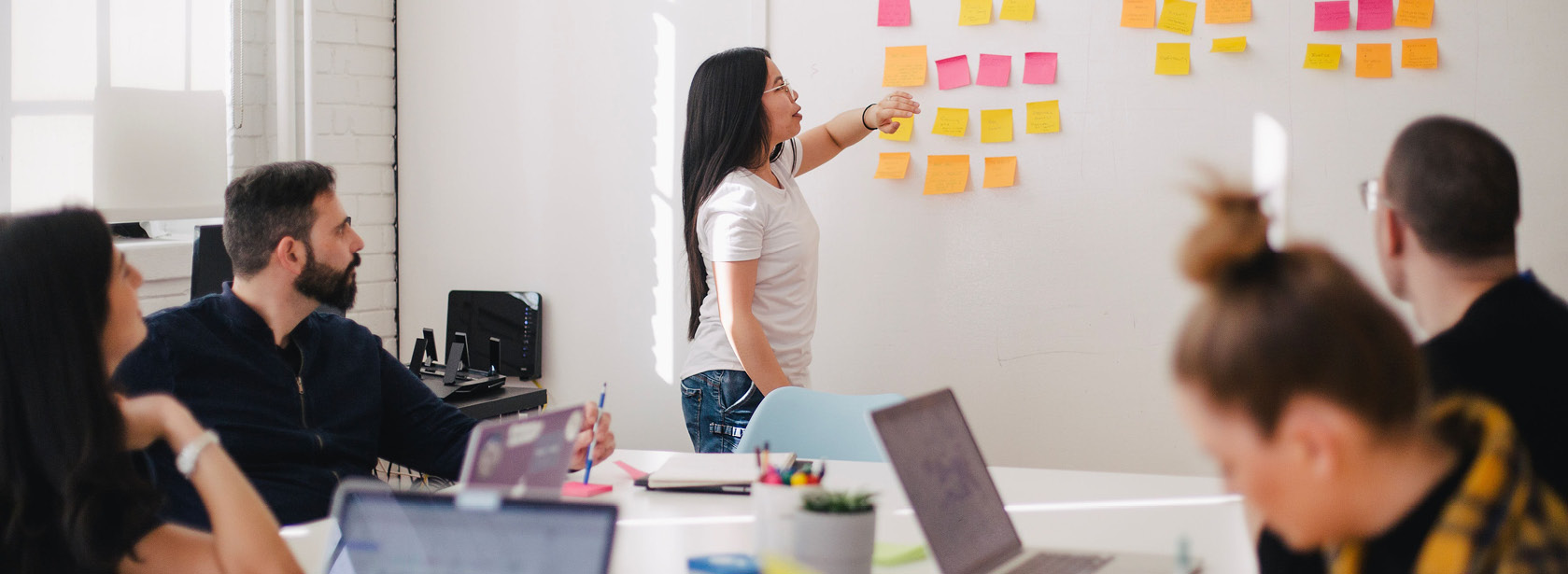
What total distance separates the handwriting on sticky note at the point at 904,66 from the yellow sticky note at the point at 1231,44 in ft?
2.42

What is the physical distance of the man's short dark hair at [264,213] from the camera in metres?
2.05

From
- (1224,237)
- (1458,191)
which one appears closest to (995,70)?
(1458,191)

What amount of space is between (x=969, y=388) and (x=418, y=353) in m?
1.46

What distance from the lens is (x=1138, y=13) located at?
9.65 ft

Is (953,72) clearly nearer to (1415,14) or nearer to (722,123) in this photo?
(722,123)

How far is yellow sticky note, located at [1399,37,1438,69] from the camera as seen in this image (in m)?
2.75

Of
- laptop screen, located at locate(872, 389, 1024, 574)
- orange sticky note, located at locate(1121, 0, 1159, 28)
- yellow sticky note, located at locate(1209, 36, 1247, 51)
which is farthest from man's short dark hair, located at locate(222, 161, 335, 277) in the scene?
yellow sticky note, located at locate(1209, 36, 1247, 51)

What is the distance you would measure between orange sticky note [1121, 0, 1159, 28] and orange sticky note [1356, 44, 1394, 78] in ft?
1.58

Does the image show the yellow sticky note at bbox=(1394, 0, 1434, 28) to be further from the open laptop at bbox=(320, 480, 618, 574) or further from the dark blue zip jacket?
the open laptop at bbox=(320, 480, 618, 574)

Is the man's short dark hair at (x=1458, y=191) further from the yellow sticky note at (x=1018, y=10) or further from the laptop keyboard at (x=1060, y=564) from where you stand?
the yellow sticky note at (x=1018, y=10)

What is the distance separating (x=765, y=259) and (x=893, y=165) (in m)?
0.73

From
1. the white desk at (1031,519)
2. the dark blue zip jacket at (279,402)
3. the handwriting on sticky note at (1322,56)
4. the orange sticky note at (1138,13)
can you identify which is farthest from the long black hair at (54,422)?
the handwriting on sticky note at (1322,56)

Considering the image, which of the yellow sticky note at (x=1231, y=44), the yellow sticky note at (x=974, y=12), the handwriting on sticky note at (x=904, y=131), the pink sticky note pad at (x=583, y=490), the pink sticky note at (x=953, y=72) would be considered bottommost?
the pink sticky note pad at (x=583, y=490)

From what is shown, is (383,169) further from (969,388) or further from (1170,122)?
(1170,122)
